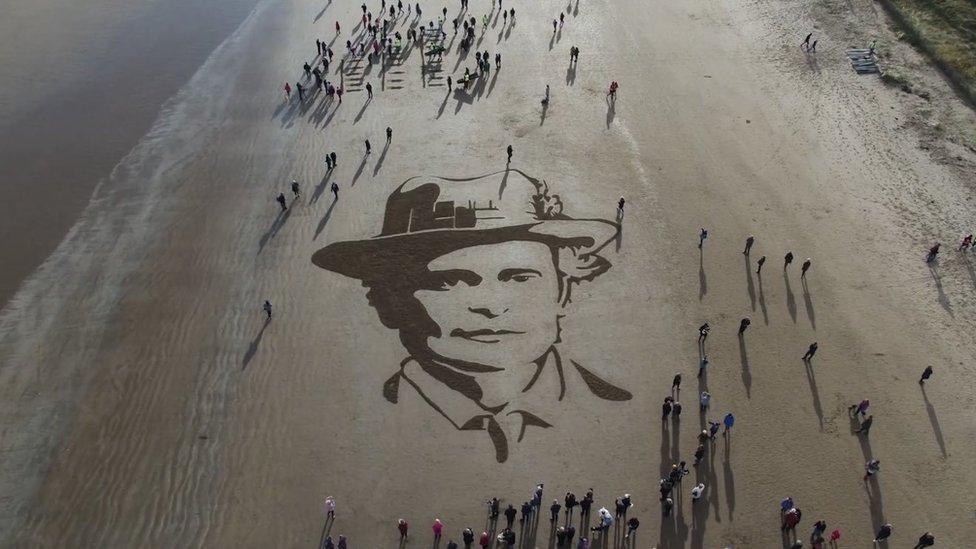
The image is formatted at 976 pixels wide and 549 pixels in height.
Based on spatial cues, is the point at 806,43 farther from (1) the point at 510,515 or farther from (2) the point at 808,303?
(1) the point at 510,515

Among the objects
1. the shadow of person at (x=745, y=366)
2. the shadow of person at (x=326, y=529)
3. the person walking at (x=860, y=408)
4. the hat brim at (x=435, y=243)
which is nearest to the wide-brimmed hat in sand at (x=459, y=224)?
the hat brim at (x=435, y=243)

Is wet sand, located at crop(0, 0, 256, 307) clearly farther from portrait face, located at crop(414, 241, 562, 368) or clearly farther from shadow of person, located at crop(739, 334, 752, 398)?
shadow of person, located at crop(739, 334, 752, 398)

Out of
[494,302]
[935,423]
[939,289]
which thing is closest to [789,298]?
[939,289]

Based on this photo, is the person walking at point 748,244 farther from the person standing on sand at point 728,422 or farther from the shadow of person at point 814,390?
the person standing on sand at point 728,422

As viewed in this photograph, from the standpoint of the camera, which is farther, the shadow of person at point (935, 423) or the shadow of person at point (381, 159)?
the shadow of person at point (381, 159)

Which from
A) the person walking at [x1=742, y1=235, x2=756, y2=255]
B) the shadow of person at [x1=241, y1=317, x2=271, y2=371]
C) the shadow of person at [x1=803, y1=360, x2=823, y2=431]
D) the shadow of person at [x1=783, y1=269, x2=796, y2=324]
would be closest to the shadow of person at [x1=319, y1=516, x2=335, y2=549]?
the shadow of person at [x1=241, y1=317, x2=271, y2=371]

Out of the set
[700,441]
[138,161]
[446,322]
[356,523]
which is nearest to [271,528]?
[356,523]
